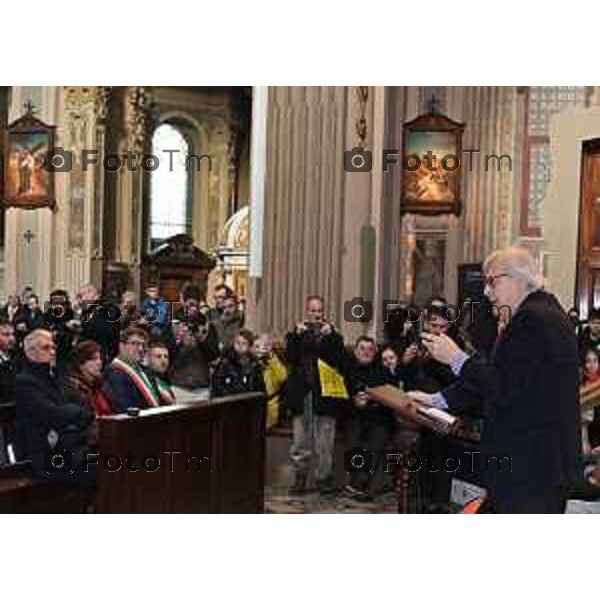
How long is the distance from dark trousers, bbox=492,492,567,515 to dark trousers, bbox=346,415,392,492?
933 mm

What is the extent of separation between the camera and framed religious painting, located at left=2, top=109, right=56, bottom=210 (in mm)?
4871

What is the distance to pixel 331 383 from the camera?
529 centimetres

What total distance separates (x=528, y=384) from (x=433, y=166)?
1.57m

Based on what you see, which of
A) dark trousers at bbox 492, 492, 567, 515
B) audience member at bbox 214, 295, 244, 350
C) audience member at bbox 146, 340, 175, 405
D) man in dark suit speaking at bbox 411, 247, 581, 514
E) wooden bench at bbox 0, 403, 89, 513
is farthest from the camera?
audience member at bbox 214, 295, 244, 350

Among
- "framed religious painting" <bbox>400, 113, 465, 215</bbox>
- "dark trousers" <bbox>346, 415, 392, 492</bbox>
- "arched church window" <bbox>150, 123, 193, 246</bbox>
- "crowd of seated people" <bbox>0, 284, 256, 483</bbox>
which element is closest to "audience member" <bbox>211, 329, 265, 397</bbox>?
"crowd of seated people" <bbox>0, 284, 256, 483</bbox>

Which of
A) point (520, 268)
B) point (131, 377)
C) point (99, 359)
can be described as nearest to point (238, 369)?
point (131, 377)

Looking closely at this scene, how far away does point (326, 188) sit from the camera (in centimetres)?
518

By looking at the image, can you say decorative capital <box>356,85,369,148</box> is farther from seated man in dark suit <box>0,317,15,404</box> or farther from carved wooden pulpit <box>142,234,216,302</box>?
seated man in dark suit <box>0,317,15,404</box>

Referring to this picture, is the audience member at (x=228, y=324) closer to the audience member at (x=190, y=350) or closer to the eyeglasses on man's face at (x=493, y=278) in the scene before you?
the audience member at (x=190, y=350)

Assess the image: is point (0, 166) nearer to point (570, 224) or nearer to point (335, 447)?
point (335, 447)

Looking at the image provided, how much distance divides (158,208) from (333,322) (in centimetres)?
101

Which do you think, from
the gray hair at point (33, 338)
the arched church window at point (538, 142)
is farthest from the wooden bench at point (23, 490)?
the arched church window at point (538, 142)
